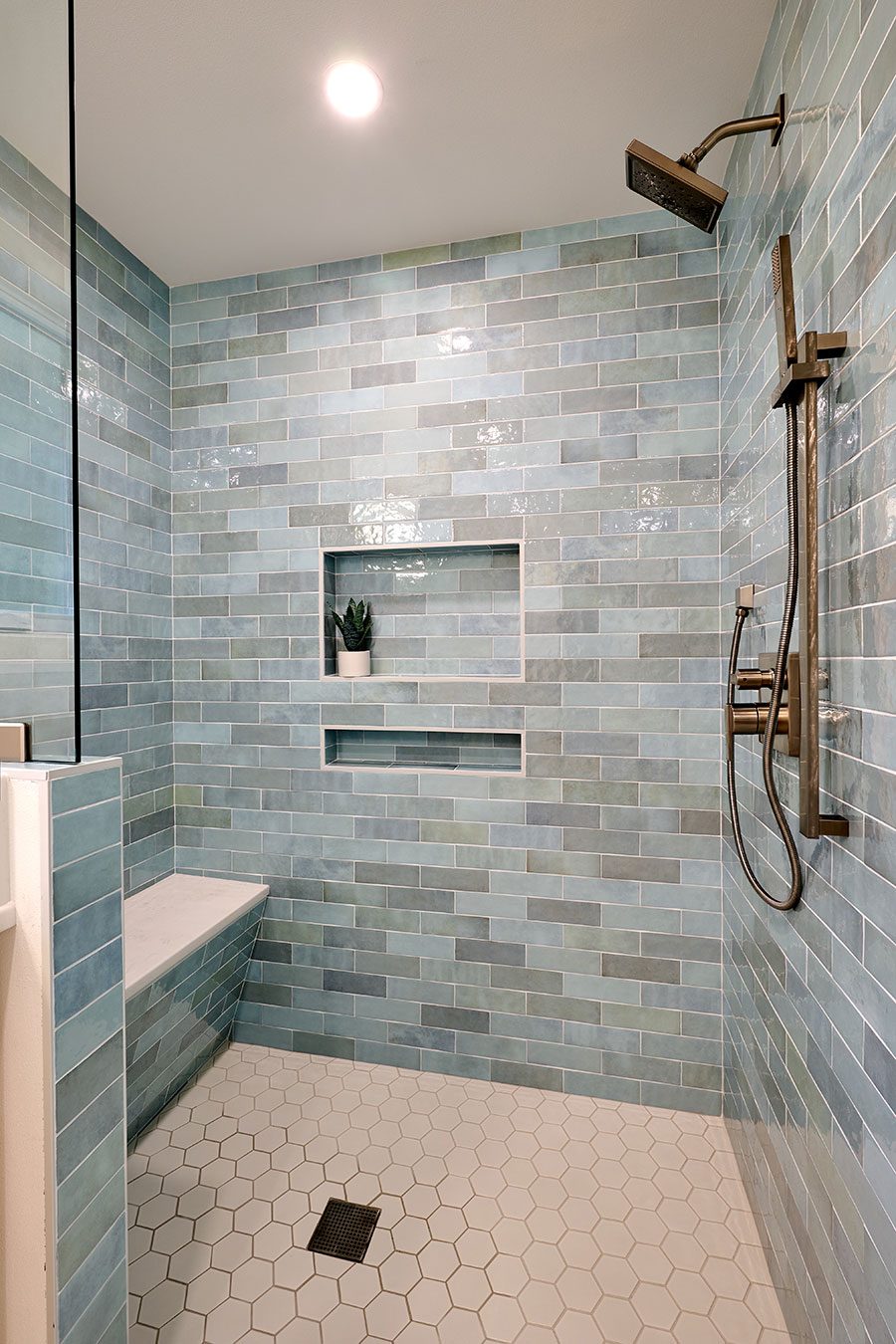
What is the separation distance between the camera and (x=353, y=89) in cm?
175

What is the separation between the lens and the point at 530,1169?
196cm

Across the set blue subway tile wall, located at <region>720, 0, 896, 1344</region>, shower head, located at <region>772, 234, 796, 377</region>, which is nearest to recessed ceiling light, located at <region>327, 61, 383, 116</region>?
blue subway tile wall, located at <region>720, 0, 896, 1344</region>

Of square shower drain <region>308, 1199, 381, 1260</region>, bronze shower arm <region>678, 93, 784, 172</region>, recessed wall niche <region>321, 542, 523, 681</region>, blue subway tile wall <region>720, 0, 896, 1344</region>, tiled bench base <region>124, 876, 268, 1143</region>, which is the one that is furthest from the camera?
recessed wall niche <region>321, 542, 523, 681</region>

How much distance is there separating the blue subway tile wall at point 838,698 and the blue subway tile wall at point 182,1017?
158cm

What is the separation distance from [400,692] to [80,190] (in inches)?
75.5

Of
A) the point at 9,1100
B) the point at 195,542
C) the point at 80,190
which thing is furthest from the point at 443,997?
the point at 80,190

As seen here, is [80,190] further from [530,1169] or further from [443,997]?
[530,1169]

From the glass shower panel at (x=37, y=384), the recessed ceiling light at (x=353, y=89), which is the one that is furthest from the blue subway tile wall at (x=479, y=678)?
the glass shower panel at (x=37, y=384)

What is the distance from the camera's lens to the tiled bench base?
1.94 meters

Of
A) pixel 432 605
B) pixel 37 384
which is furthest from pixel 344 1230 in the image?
pixel 37 384

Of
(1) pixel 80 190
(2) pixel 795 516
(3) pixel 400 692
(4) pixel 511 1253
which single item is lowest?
(4) pixel 511 1253

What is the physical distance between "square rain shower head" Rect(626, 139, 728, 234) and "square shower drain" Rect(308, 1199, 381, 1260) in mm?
2601

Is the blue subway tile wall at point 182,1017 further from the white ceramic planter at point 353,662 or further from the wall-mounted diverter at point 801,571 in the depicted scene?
the wall-mounted diverter at point 801,571

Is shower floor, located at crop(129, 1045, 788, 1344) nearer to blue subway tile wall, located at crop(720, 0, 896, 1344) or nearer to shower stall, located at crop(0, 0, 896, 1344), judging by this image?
shower stall, located at crop(0, 0, 896, 1344)
